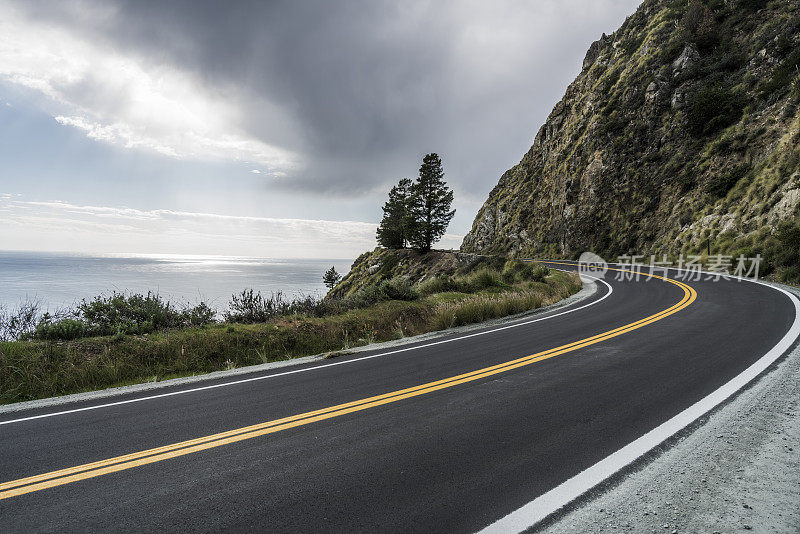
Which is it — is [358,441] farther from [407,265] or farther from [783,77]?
[783,77]

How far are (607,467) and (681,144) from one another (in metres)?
43.2

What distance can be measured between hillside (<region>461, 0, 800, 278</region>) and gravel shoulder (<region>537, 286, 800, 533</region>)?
60.7 feet

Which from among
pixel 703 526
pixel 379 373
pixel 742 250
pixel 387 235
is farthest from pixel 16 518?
pixel 387 235

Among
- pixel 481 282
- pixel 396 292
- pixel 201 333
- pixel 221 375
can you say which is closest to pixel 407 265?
pixel 481 282

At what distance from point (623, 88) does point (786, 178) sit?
26.3 m

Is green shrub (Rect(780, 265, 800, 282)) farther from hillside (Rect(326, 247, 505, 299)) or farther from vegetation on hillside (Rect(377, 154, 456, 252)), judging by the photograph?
vegetation on hillside (Rect(377, 154, 456, 252))

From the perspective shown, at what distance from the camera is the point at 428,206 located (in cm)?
4584

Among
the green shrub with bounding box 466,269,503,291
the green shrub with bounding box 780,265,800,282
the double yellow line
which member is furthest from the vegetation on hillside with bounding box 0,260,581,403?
the green shrub with bounding box 780,265,800,282

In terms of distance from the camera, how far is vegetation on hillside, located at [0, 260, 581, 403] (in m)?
6.55

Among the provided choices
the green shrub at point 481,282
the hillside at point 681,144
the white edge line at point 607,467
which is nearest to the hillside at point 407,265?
the hillside at point 681,144

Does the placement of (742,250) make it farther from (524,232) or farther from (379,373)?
(524,232)

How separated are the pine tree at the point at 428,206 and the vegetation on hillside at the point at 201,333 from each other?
32.5 m

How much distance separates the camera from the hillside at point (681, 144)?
24.9 metres

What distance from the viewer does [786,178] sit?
22734mm
